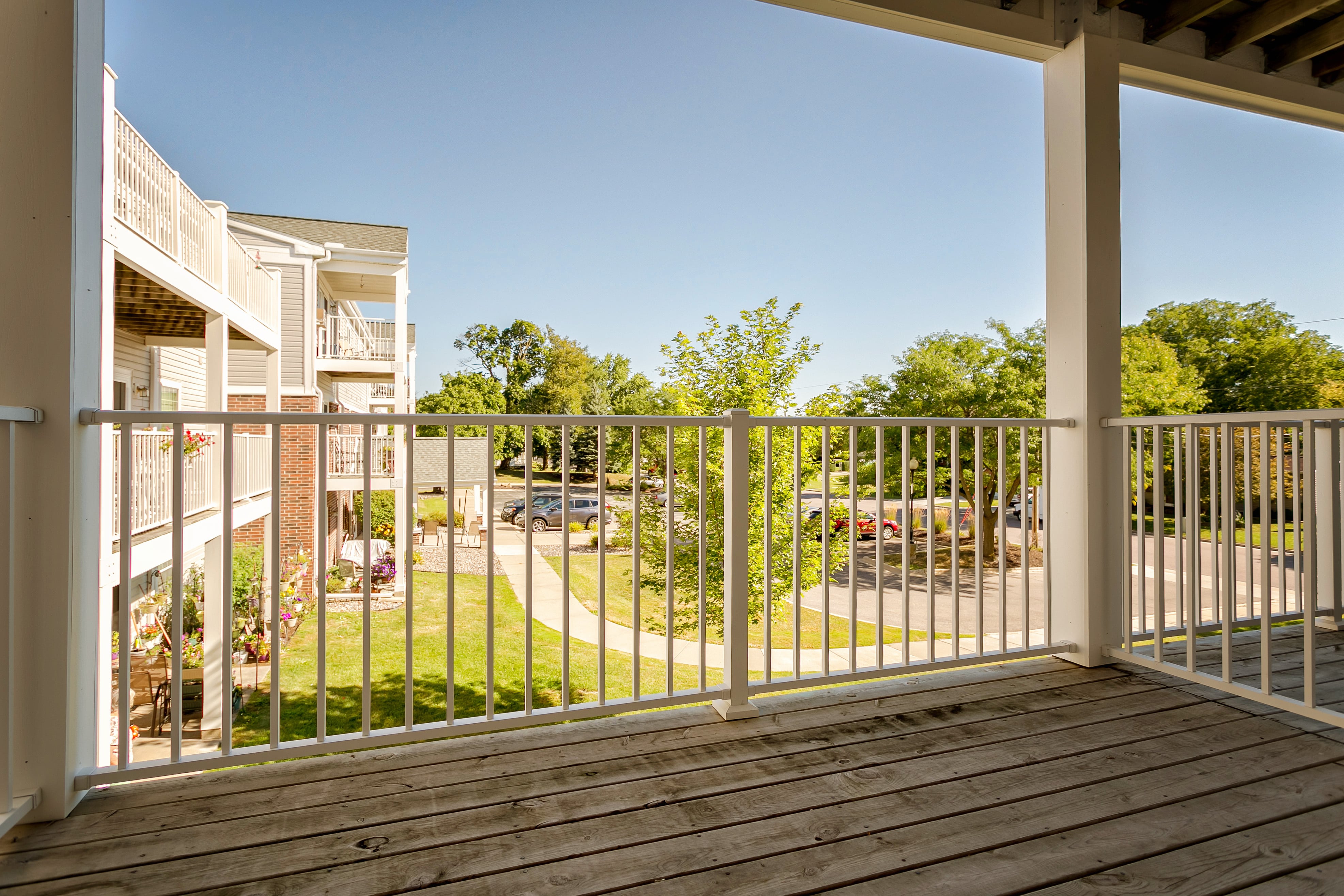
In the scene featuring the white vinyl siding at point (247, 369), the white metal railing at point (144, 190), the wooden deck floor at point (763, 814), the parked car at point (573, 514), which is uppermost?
the white metal railing at point (144, 190)

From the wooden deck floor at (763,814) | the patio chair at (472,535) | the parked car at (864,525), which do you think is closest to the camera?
the wooden deck floor at (763,814)

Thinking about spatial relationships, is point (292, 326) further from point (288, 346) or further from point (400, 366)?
point (400, 366)

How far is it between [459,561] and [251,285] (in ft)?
24.7

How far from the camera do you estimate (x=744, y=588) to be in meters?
1.88

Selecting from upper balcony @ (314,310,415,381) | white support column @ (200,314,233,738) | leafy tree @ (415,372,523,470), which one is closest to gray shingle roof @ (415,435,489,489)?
upper balcony @ (314,310,415,381)

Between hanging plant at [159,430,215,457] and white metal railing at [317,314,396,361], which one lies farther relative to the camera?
white metal railing at [317,314,396,361]

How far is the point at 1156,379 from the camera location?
188 inches

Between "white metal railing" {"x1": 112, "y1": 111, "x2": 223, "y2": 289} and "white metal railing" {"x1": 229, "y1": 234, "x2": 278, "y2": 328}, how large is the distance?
420mm

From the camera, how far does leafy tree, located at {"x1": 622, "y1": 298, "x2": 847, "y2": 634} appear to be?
752 centimetres

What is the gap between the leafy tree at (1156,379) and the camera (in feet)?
15.3

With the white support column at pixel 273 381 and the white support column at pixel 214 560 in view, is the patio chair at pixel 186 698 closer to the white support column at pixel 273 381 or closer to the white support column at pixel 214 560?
the white support column at pixel 214 560

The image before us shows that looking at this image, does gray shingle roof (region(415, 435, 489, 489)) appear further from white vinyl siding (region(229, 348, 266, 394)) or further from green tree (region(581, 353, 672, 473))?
white vinyl siding (region(229, 348, 266, 394))

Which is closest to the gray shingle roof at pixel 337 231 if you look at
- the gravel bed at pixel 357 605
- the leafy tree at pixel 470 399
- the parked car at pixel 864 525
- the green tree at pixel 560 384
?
the green tree at pixel 560 384

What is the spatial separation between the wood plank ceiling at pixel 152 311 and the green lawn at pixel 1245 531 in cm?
650
